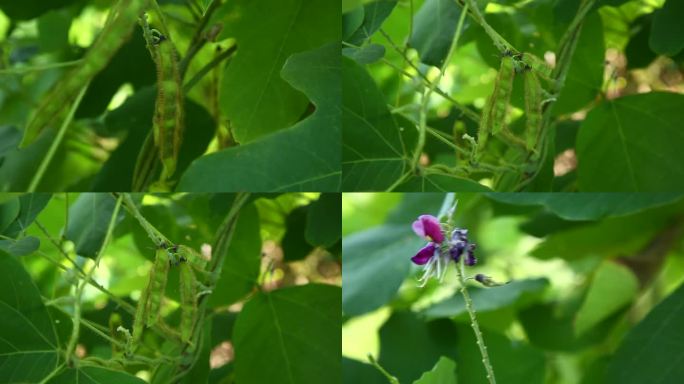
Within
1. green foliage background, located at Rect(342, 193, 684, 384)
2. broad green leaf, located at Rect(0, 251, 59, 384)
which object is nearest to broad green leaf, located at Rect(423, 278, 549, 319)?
green foliage background, located at Rect(342, 193, 684, 384)

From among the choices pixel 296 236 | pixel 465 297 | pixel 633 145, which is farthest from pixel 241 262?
pixel 633 145

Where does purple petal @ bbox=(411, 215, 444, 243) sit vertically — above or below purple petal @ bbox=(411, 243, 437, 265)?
above

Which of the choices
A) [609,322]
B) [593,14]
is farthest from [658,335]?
[593,14]

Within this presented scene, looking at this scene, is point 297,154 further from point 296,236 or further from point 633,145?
point 633,145

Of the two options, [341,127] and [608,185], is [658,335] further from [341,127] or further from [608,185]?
[341,127]

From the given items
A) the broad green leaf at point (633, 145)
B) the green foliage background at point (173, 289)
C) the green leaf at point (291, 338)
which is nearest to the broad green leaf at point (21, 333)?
the green foliage background at point (173, 289)

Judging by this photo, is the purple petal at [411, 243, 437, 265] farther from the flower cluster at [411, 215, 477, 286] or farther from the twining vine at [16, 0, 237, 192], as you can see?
the twining vine at [16, 0, 237, 192]
